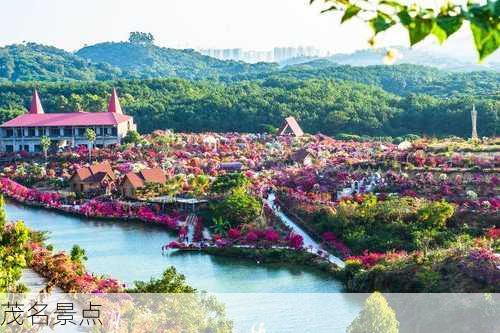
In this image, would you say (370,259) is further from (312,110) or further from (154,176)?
(312,110)

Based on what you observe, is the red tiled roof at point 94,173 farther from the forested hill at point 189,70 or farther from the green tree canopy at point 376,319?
the forested hill at point 189,70

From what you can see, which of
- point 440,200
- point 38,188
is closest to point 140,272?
point 440,200

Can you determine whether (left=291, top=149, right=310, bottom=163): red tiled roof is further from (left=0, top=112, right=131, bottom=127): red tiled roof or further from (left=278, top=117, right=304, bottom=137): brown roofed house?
(left=0, top=112, right=131, bottom=127): red tiled roof

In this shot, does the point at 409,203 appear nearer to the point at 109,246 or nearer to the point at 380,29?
the point at 109,246

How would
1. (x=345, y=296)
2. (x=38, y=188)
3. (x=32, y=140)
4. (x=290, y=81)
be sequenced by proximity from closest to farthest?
(x=345, y=296)
(x=38, y=188)
(x=32, y=140)
(x=290, y=81)

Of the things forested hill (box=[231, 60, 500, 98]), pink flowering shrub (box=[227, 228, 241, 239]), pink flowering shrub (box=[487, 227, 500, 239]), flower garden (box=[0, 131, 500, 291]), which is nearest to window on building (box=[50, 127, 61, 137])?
flower garden (box=[0, 131, 500, 291])

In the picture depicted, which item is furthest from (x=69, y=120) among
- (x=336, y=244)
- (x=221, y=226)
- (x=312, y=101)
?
(x=336, y=244)
